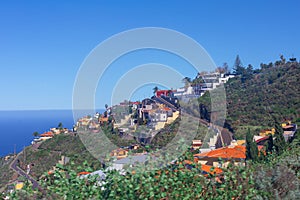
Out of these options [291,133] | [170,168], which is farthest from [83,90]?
[291,133]

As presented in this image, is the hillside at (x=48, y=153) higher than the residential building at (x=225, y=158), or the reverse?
the residential building at (x=225, y=158)

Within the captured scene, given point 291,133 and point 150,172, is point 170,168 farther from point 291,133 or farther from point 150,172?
point 291,133

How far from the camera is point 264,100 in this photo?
83.6 ft

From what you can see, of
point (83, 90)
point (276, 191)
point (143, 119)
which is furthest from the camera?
point (143, 119)

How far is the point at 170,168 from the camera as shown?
2.22 meters

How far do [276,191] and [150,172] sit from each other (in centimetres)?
93

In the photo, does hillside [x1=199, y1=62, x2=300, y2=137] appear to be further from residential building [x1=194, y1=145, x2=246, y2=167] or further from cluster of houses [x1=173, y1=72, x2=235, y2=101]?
residential building [x1=194, y1=145, x2=246, y2=167]

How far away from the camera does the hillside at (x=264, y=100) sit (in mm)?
21906

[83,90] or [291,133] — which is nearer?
[83,90]

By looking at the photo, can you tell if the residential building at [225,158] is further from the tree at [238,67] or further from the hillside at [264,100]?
the tree at [238,67]

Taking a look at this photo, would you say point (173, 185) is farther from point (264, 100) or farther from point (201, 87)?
point (201, 87)

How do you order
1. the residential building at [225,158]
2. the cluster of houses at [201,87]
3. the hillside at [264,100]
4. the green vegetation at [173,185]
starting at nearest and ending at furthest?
1. the green vegetation at [173,185]
2. the residential building at [225,158]
3. the hillside at [264,100]
4. the cluster of houses at [201,87]

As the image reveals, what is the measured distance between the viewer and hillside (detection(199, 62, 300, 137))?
2191cm

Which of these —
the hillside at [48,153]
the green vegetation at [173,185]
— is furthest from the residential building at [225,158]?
the hillside at [48,153]
